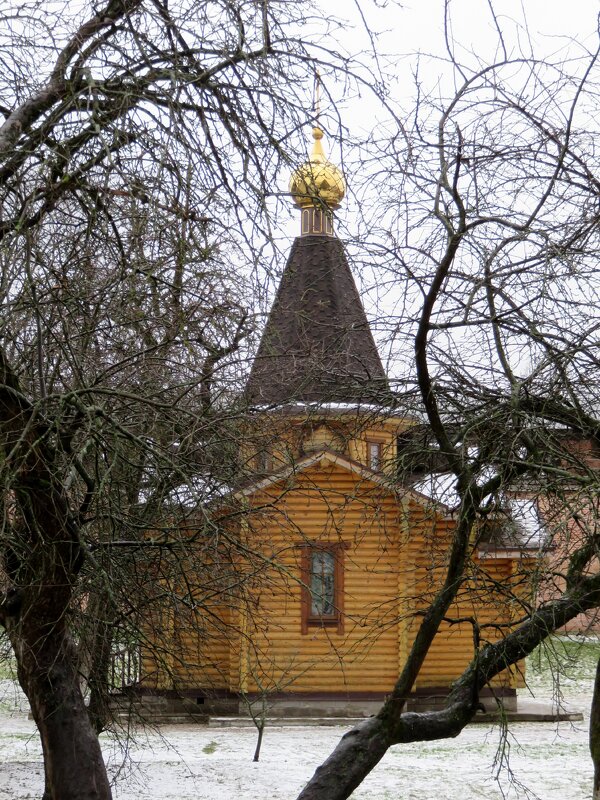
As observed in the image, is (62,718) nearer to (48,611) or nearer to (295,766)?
(48,611)

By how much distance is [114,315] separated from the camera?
7.16 m

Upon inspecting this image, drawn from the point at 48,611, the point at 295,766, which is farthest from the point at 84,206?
the point at 295,766

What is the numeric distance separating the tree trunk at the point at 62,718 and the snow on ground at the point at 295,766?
346 centimetres

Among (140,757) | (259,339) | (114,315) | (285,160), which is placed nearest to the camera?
(285,160)

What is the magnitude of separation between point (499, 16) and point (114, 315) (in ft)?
10.5

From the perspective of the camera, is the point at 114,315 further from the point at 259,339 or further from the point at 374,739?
the point at 374,739

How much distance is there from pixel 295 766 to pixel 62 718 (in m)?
8.52

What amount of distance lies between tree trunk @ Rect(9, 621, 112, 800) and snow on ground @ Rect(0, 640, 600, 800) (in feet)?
11.4

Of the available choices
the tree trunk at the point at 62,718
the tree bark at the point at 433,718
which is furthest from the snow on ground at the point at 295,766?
the tree bark at the point at 433,718

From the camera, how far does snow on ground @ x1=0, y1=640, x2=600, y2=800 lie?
12.4m

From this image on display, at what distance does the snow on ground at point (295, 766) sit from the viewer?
12.4 m

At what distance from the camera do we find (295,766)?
568 inches

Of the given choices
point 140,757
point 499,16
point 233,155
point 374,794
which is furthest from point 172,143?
point 140,757

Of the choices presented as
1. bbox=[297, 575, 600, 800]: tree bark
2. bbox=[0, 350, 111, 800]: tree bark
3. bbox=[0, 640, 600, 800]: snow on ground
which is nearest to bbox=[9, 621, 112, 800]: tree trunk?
bbox=[0, 350, 111, 800]: tree bark
